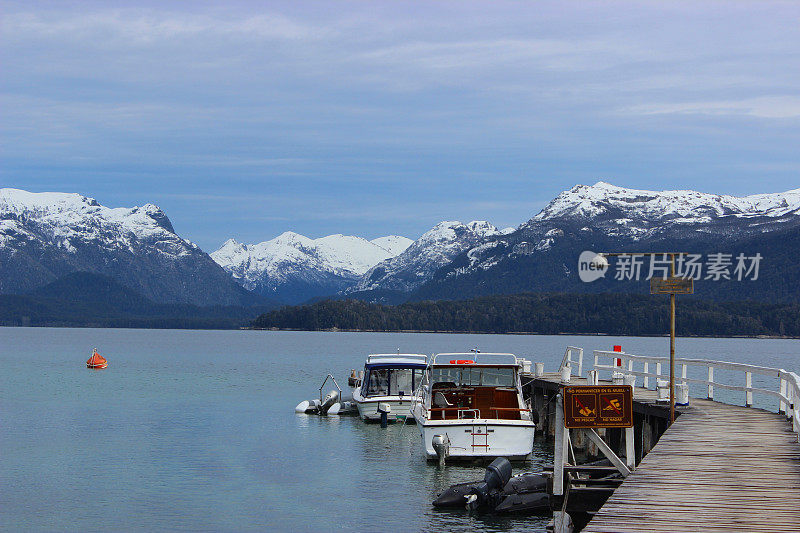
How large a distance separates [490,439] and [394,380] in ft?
53.2

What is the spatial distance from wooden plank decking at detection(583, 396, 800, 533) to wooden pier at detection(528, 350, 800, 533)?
0.05ft

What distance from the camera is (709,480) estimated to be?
18.0 metres

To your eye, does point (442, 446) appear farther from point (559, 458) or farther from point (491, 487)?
point (559, 458)

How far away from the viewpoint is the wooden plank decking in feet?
48.5

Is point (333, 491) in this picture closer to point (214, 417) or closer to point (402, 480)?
point (402, 480)

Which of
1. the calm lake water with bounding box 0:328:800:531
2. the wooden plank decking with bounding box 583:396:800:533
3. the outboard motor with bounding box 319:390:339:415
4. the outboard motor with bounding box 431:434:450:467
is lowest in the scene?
the calm lake water with bounding box 0:328:800:531

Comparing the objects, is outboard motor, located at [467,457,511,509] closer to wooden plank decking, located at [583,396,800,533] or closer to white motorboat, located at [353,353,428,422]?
wooden plank decking, located at [583,396,800,533]

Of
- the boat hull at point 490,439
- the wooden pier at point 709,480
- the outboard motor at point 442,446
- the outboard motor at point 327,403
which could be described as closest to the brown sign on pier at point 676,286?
the wooden pier at point 709,480

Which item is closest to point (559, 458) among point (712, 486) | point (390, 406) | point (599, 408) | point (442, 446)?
point (599, 408)

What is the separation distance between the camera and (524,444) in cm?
3238

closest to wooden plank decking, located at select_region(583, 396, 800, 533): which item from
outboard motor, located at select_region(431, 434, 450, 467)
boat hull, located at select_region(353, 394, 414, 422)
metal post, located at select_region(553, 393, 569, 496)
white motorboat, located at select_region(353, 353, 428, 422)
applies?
metal post, located at select_region(553, 393, 569, 496)

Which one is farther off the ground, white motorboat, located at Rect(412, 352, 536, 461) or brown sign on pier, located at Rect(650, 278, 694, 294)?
brown sign on pier, located at Rect(650, 278, 694, 294)

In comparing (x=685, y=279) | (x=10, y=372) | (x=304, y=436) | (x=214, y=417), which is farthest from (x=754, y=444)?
(x=10, y=372)

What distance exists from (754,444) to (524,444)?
10754 millimetres
